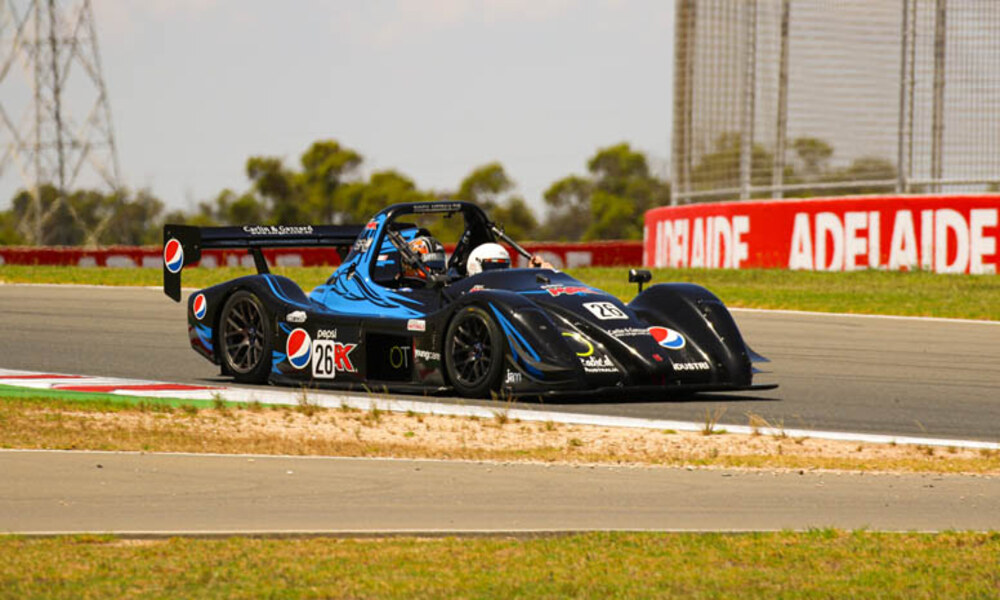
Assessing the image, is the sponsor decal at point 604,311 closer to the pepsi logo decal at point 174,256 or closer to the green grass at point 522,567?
the pepsi logo decal at point 174,256

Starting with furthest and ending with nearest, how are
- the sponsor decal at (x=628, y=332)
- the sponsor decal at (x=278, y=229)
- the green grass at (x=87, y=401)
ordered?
the sponsor decal at (x=278, y=229) → the sponsor decal at (x=628, y=332) → the green grass at (x=87, y=401)

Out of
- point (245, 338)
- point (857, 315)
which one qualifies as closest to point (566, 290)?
point (245, 338)

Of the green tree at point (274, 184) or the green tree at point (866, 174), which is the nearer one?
the green tree at point (866, 174)

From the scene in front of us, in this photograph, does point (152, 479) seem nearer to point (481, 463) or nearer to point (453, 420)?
point (481, 463)

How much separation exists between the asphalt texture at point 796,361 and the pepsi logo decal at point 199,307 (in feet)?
1.62

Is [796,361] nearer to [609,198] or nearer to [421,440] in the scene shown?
[421,440]

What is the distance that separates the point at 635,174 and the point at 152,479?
76.9 m

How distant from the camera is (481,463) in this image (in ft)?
27.2

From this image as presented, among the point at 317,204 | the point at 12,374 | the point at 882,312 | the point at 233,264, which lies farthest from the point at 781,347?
Result: the point at 317,204

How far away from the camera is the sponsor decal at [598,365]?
10836mm

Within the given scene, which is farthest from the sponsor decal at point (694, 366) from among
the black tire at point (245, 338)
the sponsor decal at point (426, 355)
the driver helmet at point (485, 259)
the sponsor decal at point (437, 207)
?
the black tire at point (245, 338)

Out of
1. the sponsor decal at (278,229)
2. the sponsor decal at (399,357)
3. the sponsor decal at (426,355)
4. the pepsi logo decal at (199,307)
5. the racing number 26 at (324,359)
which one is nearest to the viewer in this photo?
the sponsor decal at (426,355)

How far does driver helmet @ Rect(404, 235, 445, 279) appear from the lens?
40.9 ft

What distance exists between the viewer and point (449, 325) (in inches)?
446
